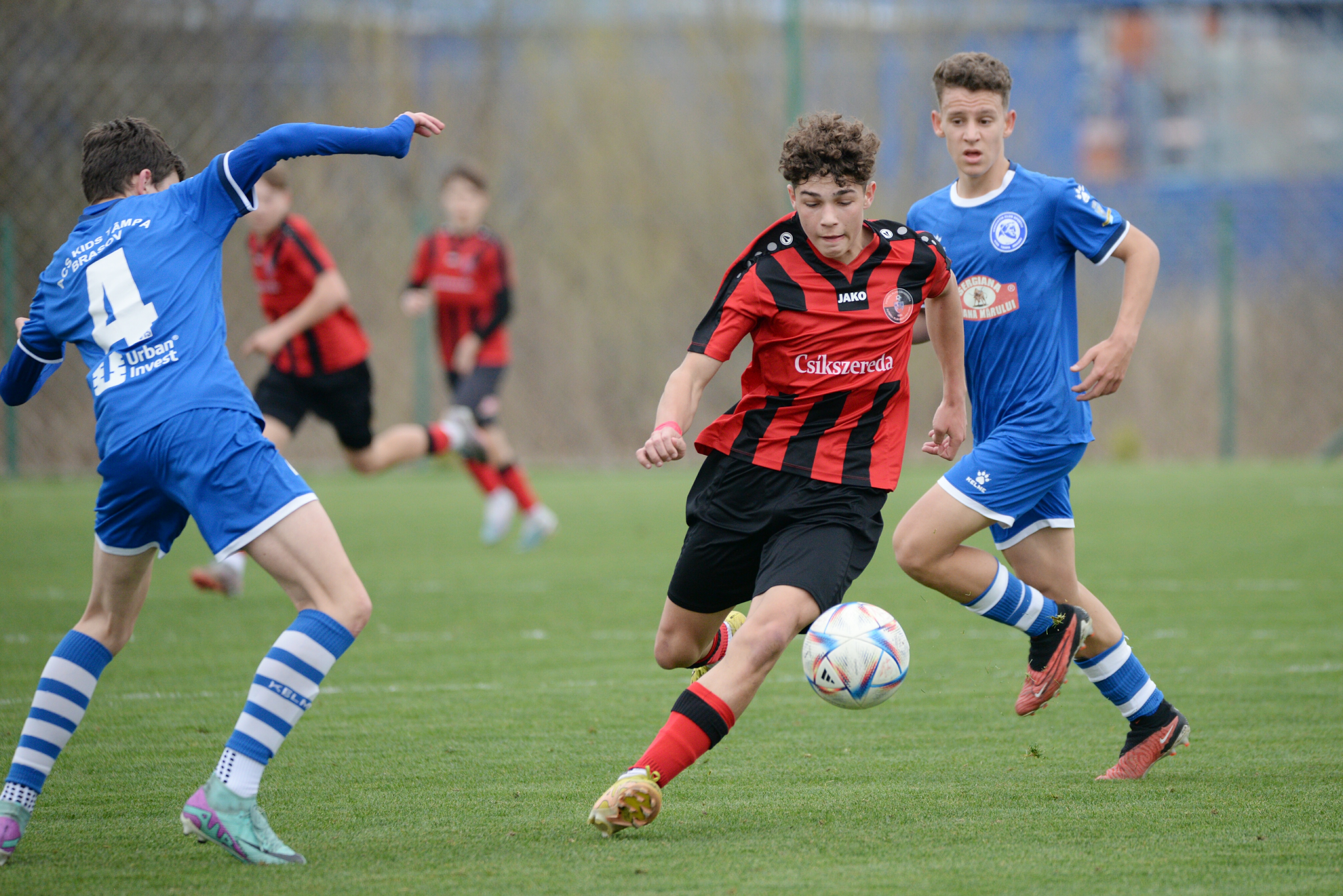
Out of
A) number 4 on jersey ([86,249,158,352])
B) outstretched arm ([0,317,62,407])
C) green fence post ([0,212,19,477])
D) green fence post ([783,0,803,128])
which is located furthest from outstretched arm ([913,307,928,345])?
green fence post ([0,212,19,477])

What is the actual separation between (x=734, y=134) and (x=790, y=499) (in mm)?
13915

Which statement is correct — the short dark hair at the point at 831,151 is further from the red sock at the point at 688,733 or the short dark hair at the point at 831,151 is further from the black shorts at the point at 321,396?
the black shorts at the point at 321,396

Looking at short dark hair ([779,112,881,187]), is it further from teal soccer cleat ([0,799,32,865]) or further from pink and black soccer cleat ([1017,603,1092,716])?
teal soccer cleat ([0,799,32,865])

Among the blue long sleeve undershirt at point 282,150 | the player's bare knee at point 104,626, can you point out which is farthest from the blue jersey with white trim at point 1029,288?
the player's bare knee at point 104,626

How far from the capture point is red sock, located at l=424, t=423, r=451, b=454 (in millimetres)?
9055

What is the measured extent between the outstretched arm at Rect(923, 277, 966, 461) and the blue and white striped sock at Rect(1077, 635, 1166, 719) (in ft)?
2.49

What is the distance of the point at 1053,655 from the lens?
13.5 ft

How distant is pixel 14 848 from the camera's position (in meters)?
3.47

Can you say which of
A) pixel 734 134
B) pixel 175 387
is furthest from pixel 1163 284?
pixel 175 387

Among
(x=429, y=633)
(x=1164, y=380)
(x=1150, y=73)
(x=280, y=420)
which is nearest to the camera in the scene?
(x=429, y=633)

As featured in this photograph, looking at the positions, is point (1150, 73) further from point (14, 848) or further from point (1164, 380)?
point (14, 848)

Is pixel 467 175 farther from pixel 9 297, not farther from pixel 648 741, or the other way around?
pixel 9 297

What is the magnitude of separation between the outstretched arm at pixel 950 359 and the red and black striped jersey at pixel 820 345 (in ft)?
0.49

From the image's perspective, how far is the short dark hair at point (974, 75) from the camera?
4.43 m
